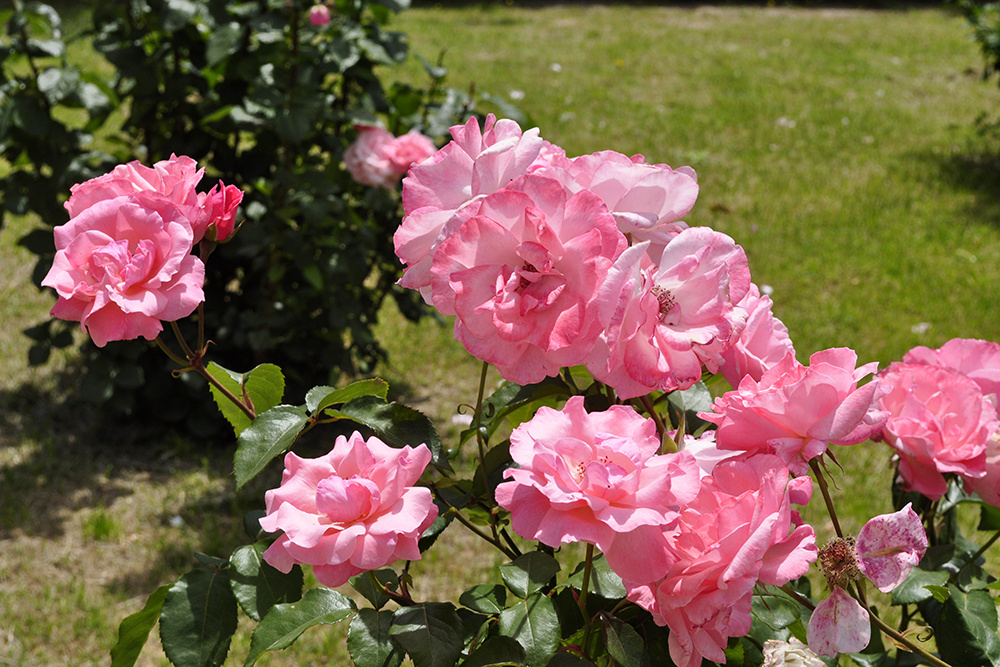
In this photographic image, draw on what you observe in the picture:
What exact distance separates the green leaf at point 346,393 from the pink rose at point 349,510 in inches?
4.2

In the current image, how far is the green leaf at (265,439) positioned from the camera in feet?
2.22

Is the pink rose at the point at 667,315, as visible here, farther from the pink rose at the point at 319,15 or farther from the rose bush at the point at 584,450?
the pink rose at the point at 319,15

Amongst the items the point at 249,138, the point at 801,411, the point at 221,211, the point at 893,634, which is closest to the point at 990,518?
the point at 893,634

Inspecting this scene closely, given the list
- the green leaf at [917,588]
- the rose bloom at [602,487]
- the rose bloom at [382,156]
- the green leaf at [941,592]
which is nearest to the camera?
the rose bloom at [602,487]

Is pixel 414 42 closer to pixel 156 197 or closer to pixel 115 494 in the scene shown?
pixel 115 494

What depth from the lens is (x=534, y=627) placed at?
0.59 meters

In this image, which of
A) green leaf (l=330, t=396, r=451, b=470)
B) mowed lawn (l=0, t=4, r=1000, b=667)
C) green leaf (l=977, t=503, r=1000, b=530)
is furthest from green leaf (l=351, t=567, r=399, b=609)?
mowed lawn (l=0, t=4, r=1000, b=667)

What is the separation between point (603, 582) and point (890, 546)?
0.66ft

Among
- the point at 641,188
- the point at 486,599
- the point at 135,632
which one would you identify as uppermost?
the point at 641,188

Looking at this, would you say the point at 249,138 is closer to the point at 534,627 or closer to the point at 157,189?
the point at 157,189

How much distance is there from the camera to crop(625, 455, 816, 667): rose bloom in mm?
491

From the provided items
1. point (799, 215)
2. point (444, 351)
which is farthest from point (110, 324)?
point (799, 215)

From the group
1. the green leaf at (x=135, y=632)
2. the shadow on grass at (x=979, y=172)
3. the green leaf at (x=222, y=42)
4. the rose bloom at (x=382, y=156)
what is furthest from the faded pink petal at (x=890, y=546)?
the shadow on grass at (x=979, y=172)

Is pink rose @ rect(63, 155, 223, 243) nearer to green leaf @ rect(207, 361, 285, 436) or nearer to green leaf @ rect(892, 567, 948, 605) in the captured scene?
green leaf @ rect(207, 361, 285, 436)
